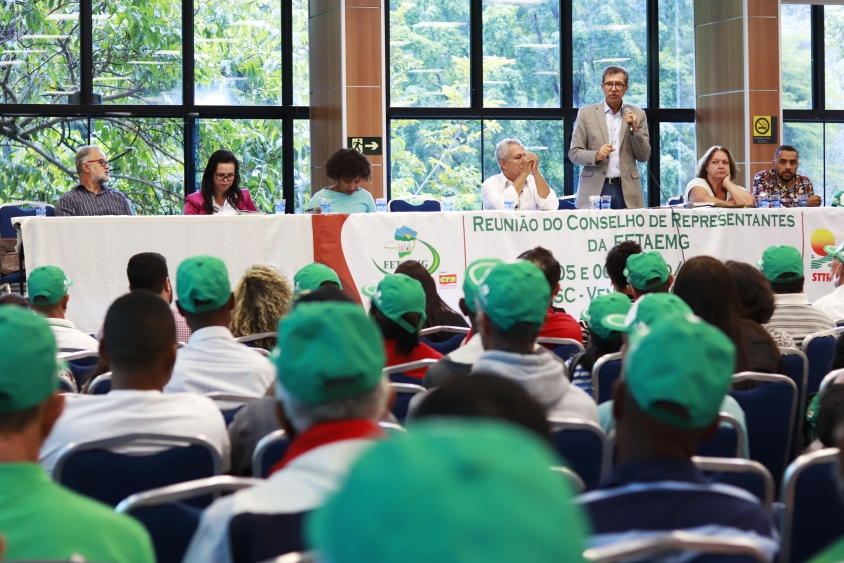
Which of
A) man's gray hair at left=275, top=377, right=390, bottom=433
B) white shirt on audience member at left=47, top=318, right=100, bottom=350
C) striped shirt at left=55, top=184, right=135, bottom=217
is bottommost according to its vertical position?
white shirt on audience member at left=47, top=318, right=100, bottom=350

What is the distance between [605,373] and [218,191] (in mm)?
4478

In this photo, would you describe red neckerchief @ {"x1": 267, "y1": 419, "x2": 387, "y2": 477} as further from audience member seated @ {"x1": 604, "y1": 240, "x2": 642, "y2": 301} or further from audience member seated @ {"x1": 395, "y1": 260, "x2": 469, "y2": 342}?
audience member seated @ {"x1": 604, "y1": 240, "x2": 642, "y2": 301}

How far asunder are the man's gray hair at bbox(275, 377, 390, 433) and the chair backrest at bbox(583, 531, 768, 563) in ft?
1.60

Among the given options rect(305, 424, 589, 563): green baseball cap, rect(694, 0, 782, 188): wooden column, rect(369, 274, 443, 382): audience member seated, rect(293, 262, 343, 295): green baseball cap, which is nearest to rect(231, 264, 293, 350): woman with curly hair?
rect(293, 262, 343, 295): green baseball cap

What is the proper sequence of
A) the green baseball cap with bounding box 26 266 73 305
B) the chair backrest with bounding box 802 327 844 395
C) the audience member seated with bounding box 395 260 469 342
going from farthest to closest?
1. the audience member seated with bounding box 395 260 469 342
2. the green baseball cap with bounding box 26 266 73 305
3. the chair backrest with bounding box 802 327 844 395

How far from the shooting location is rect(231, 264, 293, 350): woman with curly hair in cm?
434

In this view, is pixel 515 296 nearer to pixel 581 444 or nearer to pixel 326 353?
pixel 581 444

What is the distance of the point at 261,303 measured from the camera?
4.34 meters

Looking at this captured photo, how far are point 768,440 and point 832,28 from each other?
1151 cm

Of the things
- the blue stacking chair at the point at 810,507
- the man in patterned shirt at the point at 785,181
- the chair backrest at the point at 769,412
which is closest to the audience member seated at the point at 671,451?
the blue stacking chair at the point at 810,507

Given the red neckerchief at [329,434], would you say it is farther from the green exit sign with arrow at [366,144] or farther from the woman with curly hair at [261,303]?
the green exit sign with arrow at [366,144]

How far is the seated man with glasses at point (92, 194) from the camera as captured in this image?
23.4 ft

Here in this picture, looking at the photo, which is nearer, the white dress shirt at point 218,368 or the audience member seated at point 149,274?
the white dress shirt at point 218,368

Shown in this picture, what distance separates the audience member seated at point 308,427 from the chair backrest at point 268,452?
44cm
